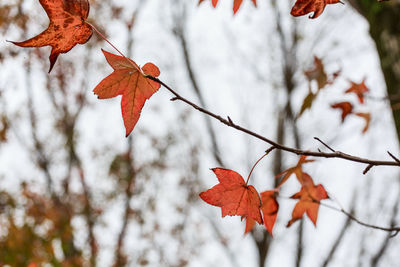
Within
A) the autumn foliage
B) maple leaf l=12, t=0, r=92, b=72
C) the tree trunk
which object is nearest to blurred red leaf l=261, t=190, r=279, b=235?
the autumn foliage

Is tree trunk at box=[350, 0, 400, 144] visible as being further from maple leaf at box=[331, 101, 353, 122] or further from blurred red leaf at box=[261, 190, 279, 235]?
blurred red leaf at box=[261, 190, 279, 235]

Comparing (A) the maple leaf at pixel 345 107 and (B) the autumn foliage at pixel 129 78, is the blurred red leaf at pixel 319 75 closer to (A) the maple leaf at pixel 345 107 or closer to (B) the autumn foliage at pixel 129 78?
(A) the maple leaf at pixel 345 107

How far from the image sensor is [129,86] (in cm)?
69

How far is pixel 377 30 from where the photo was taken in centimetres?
161

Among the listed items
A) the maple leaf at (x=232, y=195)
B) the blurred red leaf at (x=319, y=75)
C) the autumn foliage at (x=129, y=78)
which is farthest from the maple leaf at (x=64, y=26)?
the blurred red leaf at (x=319, y=75)

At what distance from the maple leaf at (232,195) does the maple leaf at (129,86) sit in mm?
203

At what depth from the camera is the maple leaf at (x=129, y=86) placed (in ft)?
2.15

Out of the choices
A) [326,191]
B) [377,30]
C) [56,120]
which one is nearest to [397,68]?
[377,30]

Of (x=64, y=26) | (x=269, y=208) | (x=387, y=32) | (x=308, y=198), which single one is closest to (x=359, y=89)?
(x=387, y=32)

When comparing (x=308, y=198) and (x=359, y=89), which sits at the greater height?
(x=359, y=89)

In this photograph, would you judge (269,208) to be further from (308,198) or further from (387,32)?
(387,32)

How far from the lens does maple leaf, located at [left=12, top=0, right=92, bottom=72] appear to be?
622 millimetres

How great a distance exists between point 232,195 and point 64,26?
445 mm

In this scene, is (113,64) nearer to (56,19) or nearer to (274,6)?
(56,19)
